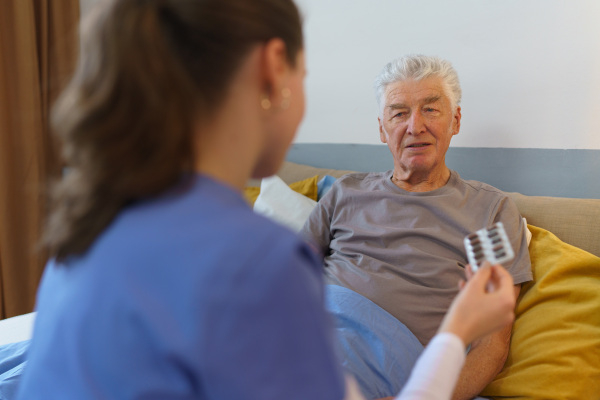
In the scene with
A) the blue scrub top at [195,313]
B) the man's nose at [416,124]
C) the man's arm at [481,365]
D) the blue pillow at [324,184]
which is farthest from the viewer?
the blue pillow at [324,184]

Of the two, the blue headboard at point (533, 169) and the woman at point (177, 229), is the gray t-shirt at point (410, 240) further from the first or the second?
the woman at point (177, 229)

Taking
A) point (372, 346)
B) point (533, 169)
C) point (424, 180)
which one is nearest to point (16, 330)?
point (372, 346)

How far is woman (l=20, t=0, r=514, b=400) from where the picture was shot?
17.5 inches

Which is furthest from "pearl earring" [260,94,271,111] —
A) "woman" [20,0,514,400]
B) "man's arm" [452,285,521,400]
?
"man's arm" [452,285,521,400]

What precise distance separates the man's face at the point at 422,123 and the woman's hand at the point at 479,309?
0.80m

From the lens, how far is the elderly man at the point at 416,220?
129 centimetres

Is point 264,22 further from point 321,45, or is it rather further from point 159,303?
point 321,45

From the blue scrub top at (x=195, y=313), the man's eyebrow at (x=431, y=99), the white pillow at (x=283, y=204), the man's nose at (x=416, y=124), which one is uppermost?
the blue scrub top at (x=195, y=313)

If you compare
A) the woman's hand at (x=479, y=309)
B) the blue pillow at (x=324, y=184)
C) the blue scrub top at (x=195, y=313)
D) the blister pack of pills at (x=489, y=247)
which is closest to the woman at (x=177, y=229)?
the blue scrub top at (x=195, y=313)

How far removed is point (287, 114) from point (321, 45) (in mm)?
1757

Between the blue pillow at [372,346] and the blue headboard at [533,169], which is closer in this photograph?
the blue pillow at [372,346]

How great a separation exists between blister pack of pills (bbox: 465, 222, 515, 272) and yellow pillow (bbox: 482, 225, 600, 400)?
48 cm

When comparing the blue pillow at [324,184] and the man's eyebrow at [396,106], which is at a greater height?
the man's eyebrow at [396,106]

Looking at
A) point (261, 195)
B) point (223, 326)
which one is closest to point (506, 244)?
point (223, 326)
